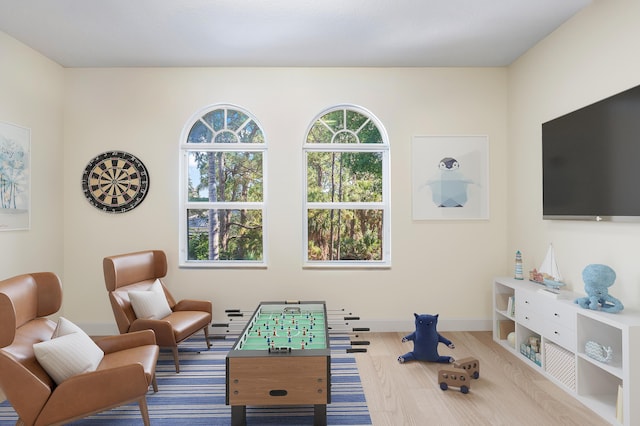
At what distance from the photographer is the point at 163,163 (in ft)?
13.3

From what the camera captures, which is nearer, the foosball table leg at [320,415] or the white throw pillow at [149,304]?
the foosball table leg at [320,415]

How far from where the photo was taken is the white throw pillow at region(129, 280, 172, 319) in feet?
10.5

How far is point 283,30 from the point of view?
3.21 m

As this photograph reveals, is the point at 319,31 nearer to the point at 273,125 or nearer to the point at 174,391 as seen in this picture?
the point at 273,125

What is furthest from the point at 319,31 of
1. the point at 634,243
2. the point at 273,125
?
the point at 634,243

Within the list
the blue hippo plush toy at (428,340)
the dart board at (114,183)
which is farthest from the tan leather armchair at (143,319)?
the blue hippo plush toy at (428,340)

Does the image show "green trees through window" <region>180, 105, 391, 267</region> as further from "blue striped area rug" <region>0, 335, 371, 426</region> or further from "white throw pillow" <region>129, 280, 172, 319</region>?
"blue striped area rug" <region>0, 335, 371, 426</region>

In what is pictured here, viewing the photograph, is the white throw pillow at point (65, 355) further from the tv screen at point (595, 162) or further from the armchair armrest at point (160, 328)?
the tv screen at point (595, 162)

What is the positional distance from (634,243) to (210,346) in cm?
355

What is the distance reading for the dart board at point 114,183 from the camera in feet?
13.1

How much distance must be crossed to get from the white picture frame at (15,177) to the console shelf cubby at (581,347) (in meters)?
4.62

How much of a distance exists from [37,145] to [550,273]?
16.3 ft

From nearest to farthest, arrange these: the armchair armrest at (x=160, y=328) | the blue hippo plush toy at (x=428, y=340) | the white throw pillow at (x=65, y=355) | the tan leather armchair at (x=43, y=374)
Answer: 1. the tan leather armchair at (x=43, y=374)
2. the white throw pillow at (x=65, y=355)
3. the armchair armrest at (x=160, y=328)
4. the blue hippo plush toy at (x=428, y=340)

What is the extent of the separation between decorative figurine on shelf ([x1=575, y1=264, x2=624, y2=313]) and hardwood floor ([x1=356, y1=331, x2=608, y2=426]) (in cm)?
69
